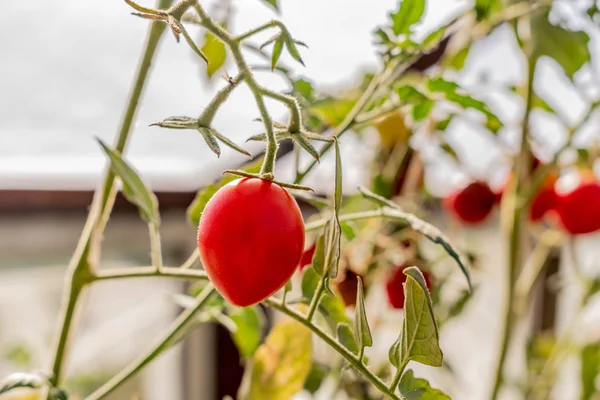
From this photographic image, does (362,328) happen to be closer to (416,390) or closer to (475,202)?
(416,390)

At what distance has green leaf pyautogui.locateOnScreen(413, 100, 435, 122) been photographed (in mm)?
313

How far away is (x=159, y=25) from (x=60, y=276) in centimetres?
86

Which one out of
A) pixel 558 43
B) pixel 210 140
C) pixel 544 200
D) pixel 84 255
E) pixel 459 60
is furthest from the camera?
pixel 544 200

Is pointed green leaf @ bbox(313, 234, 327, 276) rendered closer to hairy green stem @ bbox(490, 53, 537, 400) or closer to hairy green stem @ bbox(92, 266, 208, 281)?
hairy green stem @ bbox(92, 266, 208, 281)

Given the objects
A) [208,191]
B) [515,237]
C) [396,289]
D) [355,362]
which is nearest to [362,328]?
[355,362]

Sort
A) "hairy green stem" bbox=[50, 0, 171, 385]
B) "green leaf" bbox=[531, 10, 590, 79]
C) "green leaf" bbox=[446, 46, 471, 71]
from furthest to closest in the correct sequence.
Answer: "green leaf" bbox=[446, 46, 471, 71] < "green leaf" bbox=[531, 10, 590, 79] < "hairy green stem" bbox=[50, 0, 171, 385]

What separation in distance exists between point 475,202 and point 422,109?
1.01 ft

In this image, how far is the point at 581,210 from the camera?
1.92 feet

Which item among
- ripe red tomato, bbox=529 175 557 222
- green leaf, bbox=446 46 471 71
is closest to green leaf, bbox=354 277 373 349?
green leaf, bbox=446 46 471 71

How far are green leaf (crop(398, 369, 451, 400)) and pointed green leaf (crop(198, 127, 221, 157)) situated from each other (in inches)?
4.1

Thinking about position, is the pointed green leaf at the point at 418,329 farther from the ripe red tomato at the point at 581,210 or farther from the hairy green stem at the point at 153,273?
the ripe red tomato at the point at 581,210

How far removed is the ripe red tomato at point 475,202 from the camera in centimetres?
60

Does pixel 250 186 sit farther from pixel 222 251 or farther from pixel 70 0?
pixel 70 0

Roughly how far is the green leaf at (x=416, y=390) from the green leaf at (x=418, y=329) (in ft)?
0.05
